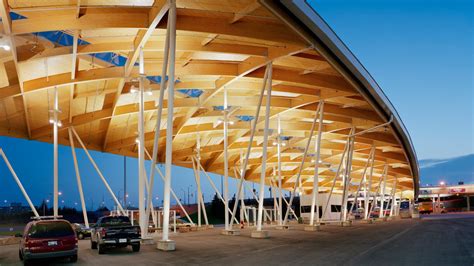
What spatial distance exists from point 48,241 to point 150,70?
12.6 m

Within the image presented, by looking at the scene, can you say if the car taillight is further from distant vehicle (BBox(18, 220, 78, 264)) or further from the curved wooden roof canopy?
the curved wooden roof canopy

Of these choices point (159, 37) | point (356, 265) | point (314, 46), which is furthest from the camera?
point (159, 37)

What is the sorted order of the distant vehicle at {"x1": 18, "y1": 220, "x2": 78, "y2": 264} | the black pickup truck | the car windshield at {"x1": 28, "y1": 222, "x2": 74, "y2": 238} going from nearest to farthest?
the distant vehicle at {"x1": 18, "y1": 220, "x2": 78, "y2": 264} → the car windshield at {"x1": 28, "y1": 222, "x2": 74, "y2": 238} → the black pickup truck

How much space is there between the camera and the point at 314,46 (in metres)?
20.3

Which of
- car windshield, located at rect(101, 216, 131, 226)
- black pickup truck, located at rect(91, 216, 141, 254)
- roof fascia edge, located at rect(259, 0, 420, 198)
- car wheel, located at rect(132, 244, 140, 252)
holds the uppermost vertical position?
roof fascia edge, located at rect(259, 0, 420, 198)

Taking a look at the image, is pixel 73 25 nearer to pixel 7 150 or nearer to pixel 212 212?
pixel 212 212

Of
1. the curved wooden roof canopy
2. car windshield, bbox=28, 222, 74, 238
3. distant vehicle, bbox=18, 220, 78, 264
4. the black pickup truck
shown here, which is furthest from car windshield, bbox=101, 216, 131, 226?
the curved wooden roof canopy

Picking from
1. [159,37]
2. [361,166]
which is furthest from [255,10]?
[361,166]

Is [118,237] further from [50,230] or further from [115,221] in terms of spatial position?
[50,230]

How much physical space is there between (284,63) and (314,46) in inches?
220

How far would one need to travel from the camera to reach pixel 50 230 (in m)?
15.4

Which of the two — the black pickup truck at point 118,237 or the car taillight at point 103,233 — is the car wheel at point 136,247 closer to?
the black pickup truck at point 118,237

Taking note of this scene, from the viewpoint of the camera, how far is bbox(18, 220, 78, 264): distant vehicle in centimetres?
1480

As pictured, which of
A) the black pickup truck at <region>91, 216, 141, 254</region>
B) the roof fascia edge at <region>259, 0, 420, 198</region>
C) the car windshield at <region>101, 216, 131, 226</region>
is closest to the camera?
the roof fascia edge at <region>259, 0, 420, 198</region>
